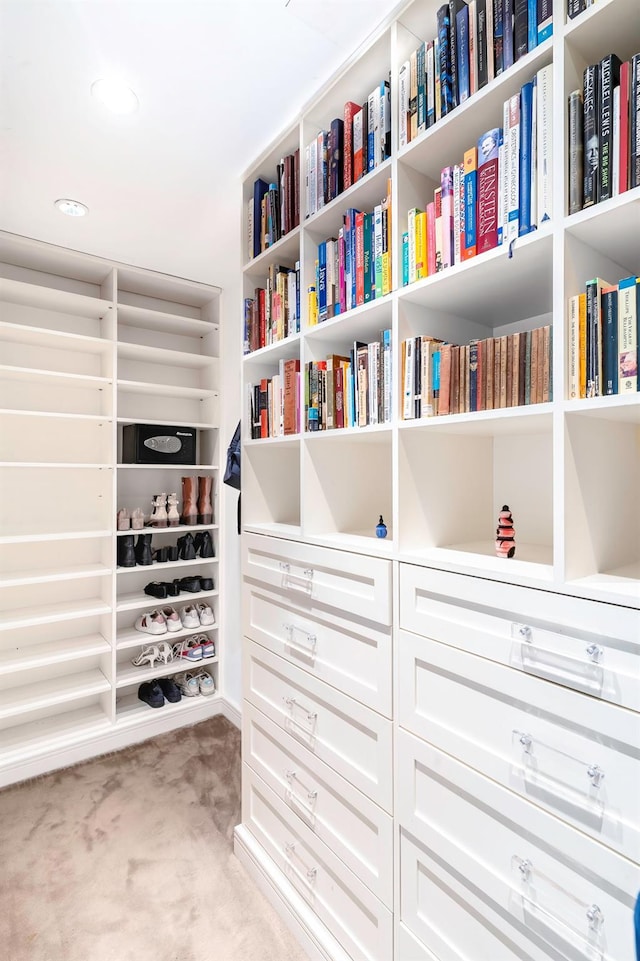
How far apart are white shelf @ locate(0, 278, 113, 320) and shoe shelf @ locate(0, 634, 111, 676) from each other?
184cm

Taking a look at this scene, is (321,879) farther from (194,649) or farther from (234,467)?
(194,649)

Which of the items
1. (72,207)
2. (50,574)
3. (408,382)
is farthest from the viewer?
(50,574)

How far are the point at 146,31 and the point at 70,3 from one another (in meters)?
0.17


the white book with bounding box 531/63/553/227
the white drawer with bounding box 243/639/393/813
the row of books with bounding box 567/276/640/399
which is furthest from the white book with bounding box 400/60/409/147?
the white drawer with bounding box 243/639/393/813

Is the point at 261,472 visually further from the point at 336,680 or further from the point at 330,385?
the point at 336,680

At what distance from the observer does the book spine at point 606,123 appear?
786mm

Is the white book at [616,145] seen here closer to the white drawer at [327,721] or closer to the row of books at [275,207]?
the row of books at [275,207]

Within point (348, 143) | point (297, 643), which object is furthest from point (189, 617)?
point (348, 143)

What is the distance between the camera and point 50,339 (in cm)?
246

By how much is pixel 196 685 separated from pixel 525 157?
293cm

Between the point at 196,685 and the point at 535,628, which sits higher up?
the point at 535,628

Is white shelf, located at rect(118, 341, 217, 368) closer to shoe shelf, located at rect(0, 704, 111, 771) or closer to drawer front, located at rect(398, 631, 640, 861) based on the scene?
shoe shelf, located at rect(0, 704, 111, 771)

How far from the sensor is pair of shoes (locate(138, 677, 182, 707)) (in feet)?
8.73

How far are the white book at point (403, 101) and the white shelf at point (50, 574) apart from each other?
90.9 inches
